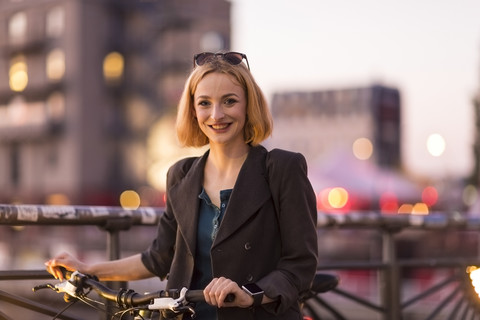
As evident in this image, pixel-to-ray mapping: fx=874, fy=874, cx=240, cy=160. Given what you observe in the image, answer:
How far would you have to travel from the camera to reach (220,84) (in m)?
3.00

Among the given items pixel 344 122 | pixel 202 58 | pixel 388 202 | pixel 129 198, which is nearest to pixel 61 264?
pixel 202 58

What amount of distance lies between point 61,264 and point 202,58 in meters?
0.90

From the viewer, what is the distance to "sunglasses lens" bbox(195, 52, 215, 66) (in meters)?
3.07

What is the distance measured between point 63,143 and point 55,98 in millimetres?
3119

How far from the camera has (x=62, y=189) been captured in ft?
185

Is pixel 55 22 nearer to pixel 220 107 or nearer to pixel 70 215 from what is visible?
pixel 70 215

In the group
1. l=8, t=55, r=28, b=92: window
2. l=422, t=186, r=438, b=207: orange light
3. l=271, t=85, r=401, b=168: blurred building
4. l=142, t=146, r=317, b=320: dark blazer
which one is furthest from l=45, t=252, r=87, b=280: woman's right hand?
l=271, t=85, r=401, b=168: blurred building

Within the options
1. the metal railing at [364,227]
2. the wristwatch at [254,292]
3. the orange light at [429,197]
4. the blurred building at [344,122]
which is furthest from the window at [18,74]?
the wristwatch at [254,292]

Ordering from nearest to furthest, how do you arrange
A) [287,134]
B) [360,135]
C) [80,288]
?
1. [80,288]
2. [360,135]
3. [287,134]

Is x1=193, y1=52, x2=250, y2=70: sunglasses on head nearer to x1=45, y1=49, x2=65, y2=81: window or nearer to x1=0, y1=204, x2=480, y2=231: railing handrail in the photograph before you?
x1=0, y1=204, x2=480, y2=231: railing handrail

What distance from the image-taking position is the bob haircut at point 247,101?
3012 mm

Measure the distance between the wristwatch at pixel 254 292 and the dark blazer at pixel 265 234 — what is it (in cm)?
6

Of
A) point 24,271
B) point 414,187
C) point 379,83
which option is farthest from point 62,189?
point 24,271

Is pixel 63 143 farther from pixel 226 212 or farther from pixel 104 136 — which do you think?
pixel 226 212
